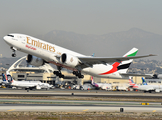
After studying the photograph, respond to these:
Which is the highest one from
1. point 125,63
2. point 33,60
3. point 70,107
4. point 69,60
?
point 125,63

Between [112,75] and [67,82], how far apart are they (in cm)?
10958

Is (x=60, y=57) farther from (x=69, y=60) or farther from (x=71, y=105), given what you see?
(x=71, y=105)

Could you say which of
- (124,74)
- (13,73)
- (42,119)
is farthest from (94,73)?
(13,73)

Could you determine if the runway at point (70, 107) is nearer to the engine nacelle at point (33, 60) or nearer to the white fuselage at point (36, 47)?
the white fuselage at point (36, 47)

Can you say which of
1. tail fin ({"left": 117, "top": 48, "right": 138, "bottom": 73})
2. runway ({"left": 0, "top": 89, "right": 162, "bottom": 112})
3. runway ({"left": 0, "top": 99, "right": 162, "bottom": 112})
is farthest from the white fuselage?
tail fin ({"left": 117, "top": 48, "right": 138, "bottom": 73})

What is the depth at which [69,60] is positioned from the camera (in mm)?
44344

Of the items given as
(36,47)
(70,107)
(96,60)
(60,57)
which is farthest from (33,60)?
(70,107)

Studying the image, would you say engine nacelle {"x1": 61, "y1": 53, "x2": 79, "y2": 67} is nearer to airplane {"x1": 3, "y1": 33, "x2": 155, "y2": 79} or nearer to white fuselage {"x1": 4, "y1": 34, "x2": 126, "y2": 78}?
airplane {"x1": 3, "y1": 33, "x2": 155, "y2": 79}

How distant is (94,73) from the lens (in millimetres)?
52125

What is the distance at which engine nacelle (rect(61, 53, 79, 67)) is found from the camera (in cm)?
4397

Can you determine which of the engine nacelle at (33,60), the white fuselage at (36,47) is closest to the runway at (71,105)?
the engine nacelle at (33,60)

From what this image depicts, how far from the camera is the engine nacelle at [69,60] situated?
44.0m

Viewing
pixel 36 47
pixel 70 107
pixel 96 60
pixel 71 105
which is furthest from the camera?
pixel 96 60

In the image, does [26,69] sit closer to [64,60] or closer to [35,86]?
[35,86]
